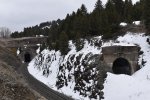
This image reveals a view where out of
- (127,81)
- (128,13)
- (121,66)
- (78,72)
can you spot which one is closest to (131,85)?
(127,81)

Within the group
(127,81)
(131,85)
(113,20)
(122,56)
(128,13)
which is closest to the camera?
(131,85)

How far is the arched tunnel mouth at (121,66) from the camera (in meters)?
47.5

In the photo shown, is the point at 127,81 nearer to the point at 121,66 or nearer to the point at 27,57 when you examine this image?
the point at 121,66

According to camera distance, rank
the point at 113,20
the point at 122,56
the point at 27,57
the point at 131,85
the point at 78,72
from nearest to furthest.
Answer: the point at 131,85
the point at 122,56
the point at 78,72
the point at 113,20
the point at 27,57

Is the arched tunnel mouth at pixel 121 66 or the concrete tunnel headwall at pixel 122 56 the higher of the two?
the concrete tunnel headwall at pixel 122 56

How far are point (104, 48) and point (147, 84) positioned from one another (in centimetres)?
1077

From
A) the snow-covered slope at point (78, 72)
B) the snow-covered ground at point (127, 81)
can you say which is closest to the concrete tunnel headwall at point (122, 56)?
the snow-covered ground at point (127, 81)

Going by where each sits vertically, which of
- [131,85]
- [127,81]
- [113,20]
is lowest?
[131,85]

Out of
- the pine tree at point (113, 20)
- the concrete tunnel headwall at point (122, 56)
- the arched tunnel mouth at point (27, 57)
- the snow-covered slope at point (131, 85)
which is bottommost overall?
the arched tunnel mouth at point (27, 57)

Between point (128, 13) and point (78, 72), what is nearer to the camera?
point (78, 72)

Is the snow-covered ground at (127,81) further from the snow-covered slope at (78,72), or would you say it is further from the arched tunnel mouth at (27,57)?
the arched tunnel mouth at (27,57)

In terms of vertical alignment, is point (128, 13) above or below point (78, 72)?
above

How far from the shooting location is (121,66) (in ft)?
162

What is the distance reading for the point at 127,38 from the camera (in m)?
48.9
